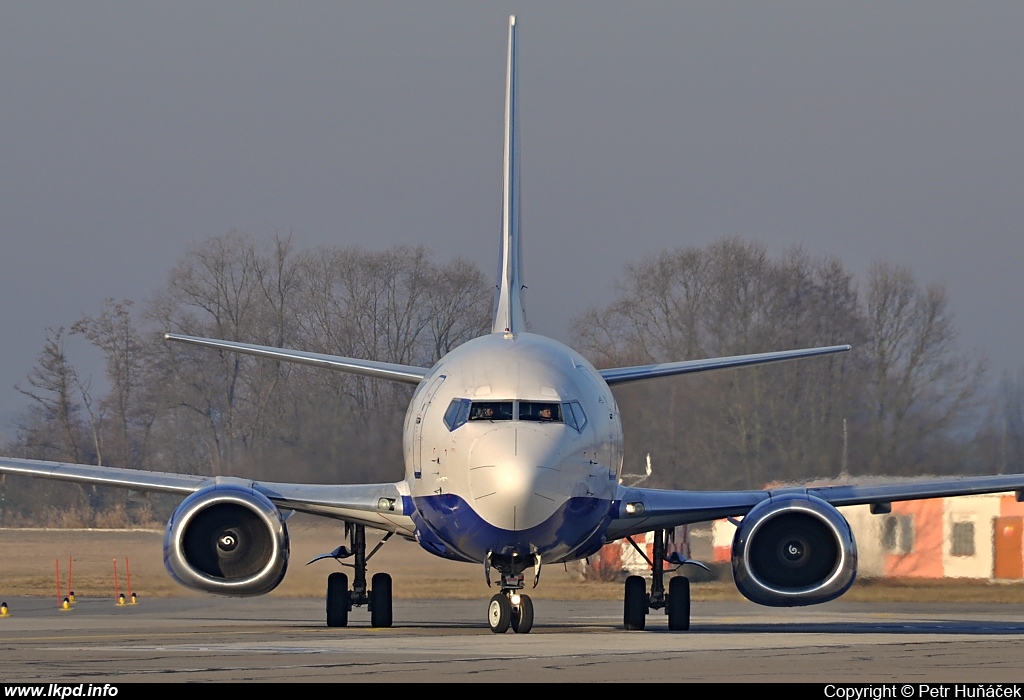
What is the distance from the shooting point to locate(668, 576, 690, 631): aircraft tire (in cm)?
2142

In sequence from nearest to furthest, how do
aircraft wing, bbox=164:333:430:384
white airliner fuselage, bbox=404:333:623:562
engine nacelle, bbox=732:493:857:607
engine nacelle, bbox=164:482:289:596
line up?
1. white airliner fuselage, bbox=404:333:623:562
2. engine nacelle, bbox=164:482:289:596
3. engine nacelle, bbox=732:493:857:607
4. aircraft wing, bbox=164:333:430:384

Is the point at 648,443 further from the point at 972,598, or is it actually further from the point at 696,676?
the point at 696,676

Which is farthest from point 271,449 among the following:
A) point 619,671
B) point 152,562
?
point 619,671

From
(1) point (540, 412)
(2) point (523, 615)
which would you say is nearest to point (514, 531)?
(2) point (523, 615)

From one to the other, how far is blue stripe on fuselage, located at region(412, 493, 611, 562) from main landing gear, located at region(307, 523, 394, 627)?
2.72 m

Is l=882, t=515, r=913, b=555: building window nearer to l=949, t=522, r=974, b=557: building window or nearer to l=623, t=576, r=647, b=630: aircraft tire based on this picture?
l=949, t=522, r=974, b=557: building window

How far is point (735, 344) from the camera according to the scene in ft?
130

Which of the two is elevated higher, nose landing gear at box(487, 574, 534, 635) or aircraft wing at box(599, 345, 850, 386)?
aircraft wing at box(599, 345, 850, 386)

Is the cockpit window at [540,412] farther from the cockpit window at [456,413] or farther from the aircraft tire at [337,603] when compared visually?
the aircraft tire at [337,603]

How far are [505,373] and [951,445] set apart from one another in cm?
1640

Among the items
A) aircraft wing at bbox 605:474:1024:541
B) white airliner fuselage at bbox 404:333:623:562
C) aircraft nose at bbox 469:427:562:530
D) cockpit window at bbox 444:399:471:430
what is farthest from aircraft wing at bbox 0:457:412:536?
aircraft nose at bbox 469:427:562:530

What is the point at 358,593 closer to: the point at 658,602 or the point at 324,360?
the point at 324,360

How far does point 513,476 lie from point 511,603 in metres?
1.89

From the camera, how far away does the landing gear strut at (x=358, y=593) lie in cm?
2212
